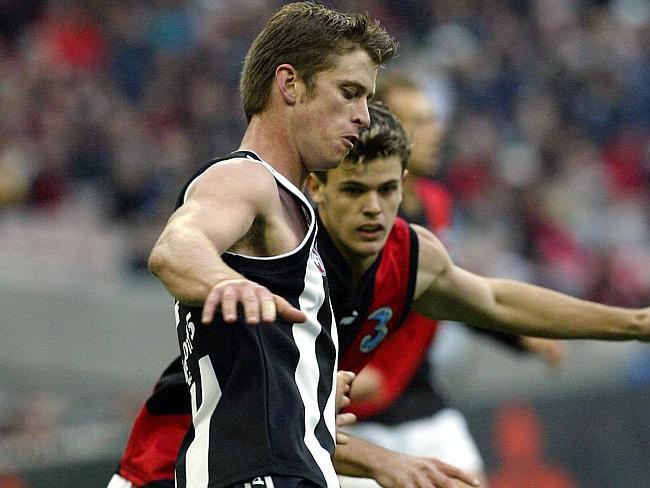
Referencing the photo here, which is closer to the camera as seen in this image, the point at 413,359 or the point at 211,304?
the point at 211,304

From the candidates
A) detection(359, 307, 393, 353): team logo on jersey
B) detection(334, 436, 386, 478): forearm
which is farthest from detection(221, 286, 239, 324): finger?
detection(359, 307, 393, 353): team logo on jersey

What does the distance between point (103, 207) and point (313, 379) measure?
873cm

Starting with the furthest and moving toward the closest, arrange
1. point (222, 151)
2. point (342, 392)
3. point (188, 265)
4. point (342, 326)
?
1. point (222, 151)
2. point (342, 326)
3. point (342, 392)
4. point (188, 265)

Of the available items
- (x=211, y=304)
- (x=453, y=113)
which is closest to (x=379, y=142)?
(x=211, y=304)

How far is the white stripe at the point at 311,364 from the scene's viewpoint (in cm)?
360

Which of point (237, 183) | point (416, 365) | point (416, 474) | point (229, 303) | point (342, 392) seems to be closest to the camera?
point (229, 303)

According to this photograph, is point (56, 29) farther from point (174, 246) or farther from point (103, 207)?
point (174, 246)

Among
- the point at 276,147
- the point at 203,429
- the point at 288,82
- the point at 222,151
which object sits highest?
the point at 222,151

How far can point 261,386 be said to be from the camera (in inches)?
137

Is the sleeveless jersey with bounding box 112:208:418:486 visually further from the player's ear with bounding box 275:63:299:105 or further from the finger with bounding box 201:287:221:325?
the finger with bounding box 201:287:221:325

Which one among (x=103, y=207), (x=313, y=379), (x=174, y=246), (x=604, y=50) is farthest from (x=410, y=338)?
(x=604, y=50)

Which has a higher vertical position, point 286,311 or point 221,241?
point 221,241

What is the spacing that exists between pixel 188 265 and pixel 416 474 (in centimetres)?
154

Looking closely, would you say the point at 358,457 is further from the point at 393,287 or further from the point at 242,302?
the point at 242,302
